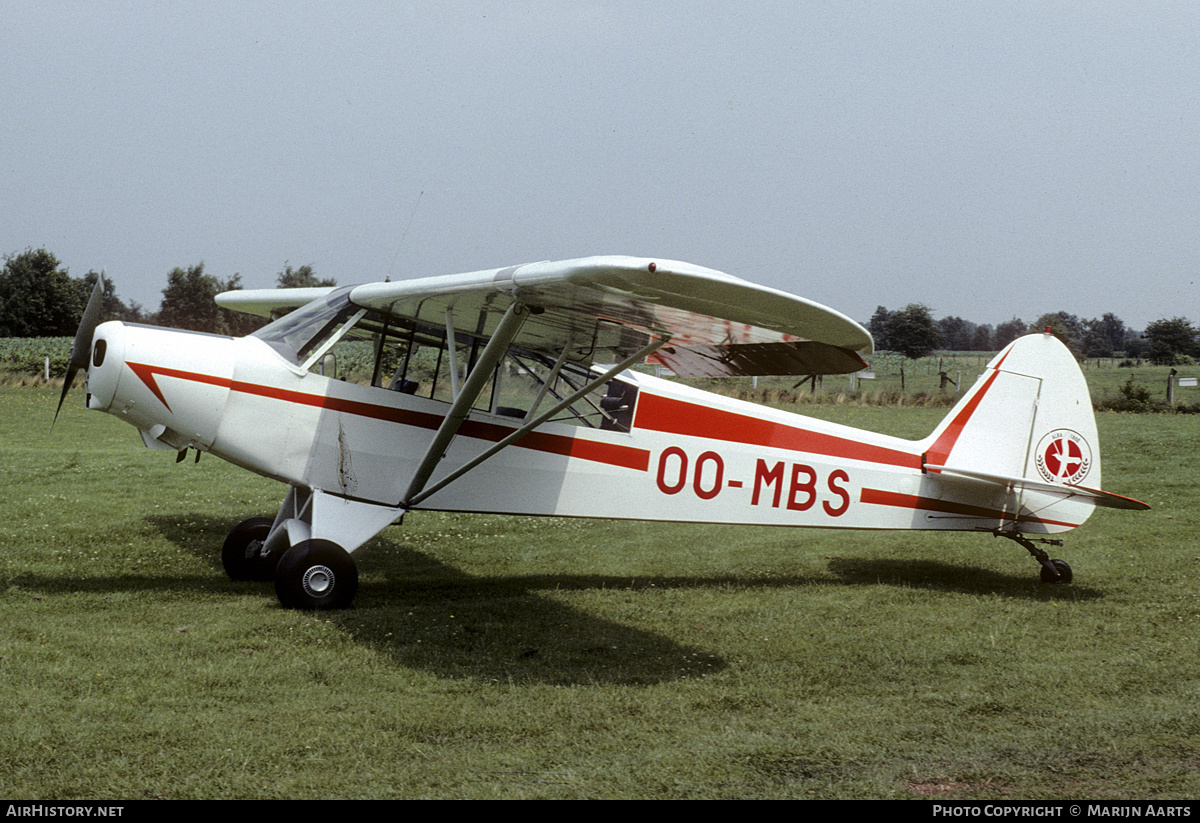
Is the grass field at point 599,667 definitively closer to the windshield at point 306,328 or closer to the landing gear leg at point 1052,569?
the landing gear leg at point 1052,569

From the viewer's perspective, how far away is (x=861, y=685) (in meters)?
5.81

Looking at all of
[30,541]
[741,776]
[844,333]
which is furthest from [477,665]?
[30,541]

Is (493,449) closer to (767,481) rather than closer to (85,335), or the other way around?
(767,481)

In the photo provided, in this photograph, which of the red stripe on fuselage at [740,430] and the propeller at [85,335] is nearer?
the propeller at [85,335]

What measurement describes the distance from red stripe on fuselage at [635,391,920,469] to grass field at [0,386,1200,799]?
1.25m

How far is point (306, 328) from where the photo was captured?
765 cm

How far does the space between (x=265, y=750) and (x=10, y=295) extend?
7120cm

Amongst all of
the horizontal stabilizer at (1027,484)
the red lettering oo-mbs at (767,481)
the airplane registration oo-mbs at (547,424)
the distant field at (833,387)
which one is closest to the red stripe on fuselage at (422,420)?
the airplane registration oo-mbs at (547,424)

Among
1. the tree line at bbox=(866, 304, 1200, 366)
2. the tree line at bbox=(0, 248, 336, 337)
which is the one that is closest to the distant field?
the tree line at bbox=(866, 304, 1200, 366)

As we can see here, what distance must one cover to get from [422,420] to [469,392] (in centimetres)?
99

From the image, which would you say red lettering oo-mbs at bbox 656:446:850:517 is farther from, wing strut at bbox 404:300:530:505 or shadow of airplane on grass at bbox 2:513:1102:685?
wing strut at bbox 404:300:530:505

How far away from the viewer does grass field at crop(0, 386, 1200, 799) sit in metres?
4.27

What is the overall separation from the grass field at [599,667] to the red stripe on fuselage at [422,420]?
47.9 inches

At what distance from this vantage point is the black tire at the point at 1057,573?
8.82 metres
